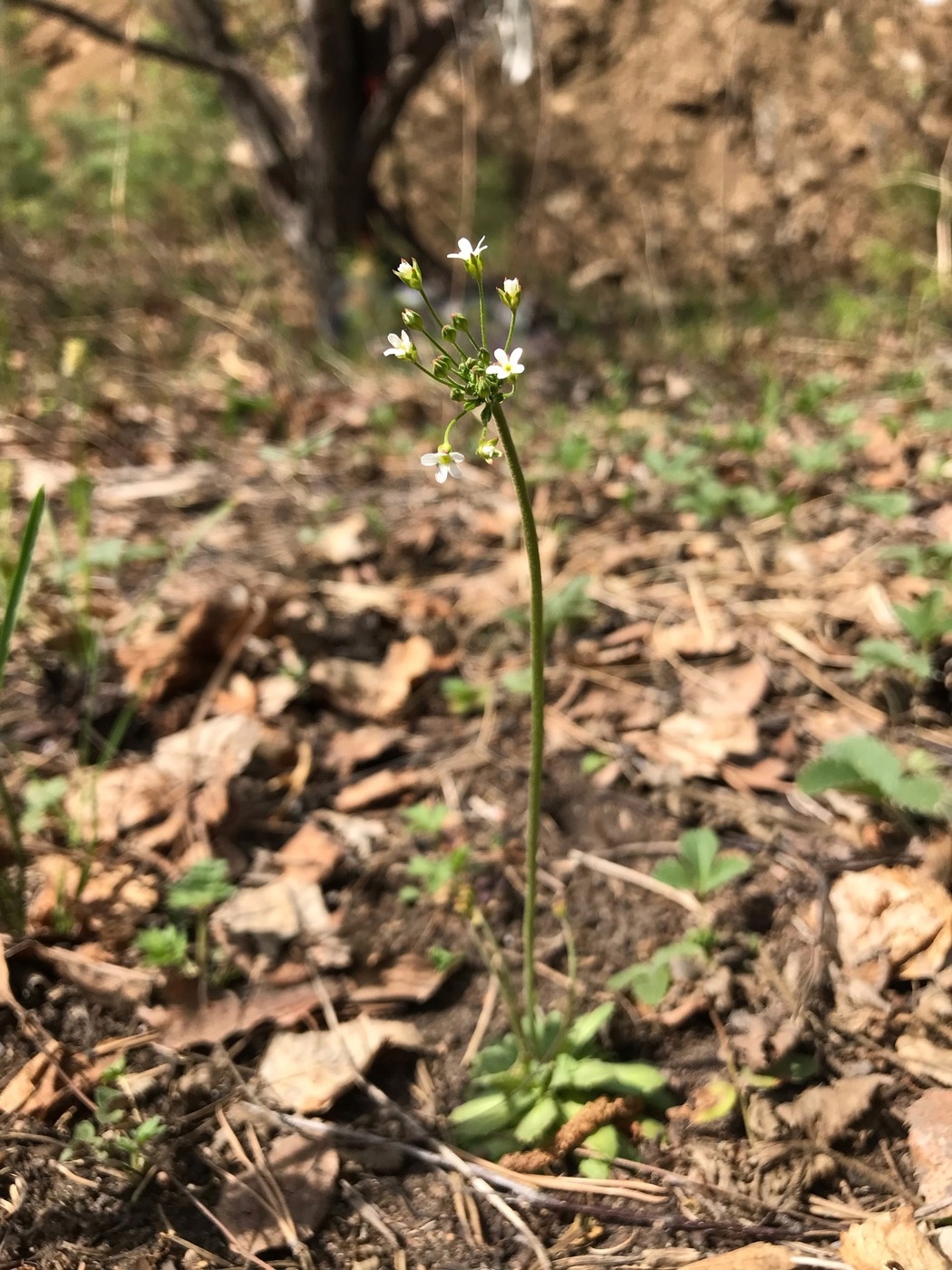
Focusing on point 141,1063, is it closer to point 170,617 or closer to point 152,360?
point 170,617

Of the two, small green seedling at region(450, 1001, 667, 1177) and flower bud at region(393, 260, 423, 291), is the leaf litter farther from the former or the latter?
flower bud at region(393, 260, 423, 291)

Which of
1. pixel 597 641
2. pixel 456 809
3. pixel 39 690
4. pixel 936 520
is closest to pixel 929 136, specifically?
pixel 936 520

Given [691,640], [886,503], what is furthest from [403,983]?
[886,503]

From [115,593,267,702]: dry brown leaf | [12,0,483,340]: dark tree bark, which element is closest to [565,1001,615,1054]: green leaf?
[115,593,267,702]: dry brown leaf

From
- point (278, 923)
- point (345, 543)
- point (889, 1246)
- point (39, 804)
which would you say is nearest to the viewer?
point (889, 1246)

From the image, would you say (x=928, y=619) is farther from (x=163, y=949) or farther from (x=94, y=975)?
(x=94, y=975)
